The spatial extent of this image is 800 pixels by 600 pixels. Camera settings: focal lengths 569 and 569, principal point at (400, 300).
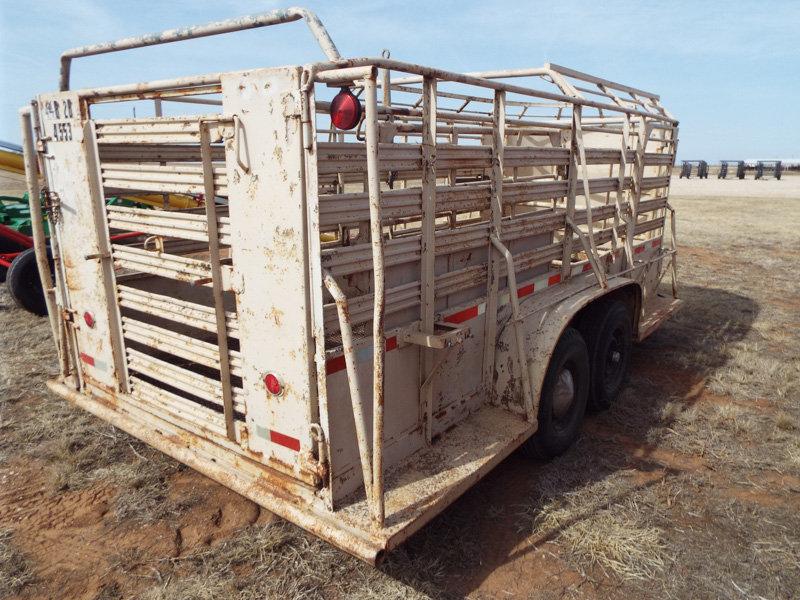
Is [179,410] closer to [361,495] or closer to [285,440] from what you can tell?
[285,440]

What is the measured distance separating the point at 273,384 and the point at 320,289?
0.55m

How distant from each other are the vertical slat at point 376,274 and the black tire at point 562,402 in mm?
1548

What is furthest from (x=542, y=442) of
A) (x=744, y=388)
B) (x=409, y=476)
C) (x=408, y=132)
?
(x=744, y=388)

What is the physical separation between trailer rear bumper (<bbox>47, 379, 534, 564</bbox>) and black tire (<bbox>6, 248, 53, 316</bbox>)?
422cm

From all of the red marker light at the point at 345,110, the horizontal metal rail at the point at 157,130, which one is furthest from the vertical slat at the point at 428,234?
the horizontal metal rail at the point at 157,130

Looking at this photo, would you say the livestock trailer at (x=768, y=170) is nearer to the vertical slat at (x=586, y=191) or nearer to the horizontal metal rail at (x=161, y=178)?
the vertical slat at (x=586, y=191)

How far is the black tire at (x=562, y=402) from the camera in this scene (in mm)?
3541

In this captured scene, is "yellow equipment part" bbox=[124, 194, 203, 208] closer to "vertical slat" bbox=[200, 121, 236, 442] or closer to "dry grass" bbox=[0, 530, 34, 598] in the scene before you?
"dry grass" bbox=[0, 530, 34, 598]

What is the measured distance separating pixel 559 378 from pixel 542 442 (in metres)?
0.43

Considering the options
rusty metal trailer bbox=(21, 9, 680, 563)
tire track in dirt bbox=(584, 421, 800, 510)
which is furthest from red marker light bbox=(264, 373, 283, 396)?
tire track in dirt bbox=(584, 421, 800, 510)

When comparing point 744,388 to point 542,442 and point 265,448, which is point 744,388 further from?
point 265,448

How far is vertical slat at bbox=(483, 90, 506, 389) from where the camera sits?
3016 millimetres

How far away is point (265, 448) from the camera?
2.61m

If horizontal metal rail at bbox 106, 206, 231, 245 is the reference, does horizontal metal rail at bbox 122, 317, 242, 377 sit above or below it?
below
